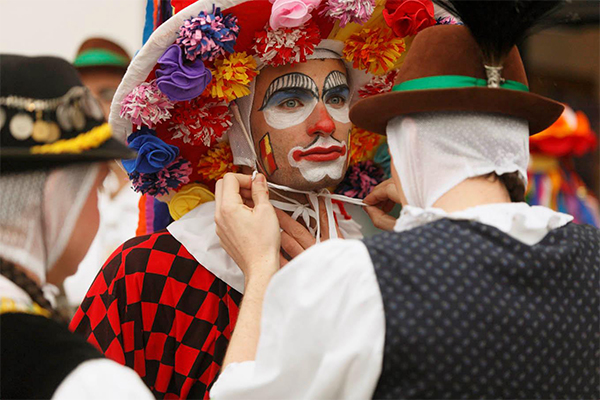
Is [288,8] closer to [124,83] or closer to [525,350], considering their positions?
[124,83]

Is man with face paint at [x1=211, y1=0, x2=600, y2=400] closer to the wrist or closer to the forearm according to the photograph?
the forearm

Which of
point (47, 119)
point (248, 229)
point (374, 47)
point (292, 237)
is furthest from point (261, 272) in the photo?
point (374, 47)

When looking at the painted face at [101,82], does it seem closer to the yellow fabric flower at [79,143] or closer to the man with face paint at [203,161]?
the man with face paint at [203,161]

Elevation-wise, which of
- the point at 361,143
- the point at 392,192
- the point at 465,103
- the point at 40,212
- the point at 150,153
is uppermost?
the point at 465,103

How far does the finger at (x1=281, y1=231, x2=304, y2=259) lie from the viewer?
232 centimetres

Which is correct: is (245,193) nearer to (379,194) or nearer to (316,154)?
(316,154)

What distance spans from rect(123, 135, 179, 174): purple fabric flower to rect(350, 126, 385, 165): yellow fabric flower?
75 centimetres

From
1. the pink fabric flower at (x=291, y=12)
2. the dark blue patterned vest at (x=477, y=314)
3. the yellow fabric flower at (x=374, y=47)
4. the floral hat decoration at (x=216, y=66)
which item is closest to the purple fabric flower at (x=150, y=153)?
the floral hat decoration at (x=216, y=66)

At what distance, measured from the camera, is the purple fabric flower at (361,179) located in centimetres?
277

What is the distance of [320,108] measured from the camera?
236 centimetres

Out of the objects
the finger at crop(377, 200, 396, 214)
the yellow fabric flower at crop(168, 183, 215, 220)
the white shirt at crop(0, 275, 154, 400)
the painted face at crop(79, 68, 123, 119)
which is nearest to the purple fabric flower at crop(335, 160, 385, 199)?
the finger at crop(377, 200, 396, 214)

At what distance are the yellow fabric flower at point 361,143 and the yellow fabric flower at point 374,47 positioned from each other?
0.34m

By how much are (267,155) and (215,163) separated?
0.23 metres

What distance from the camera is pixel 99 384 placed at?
1.27m
